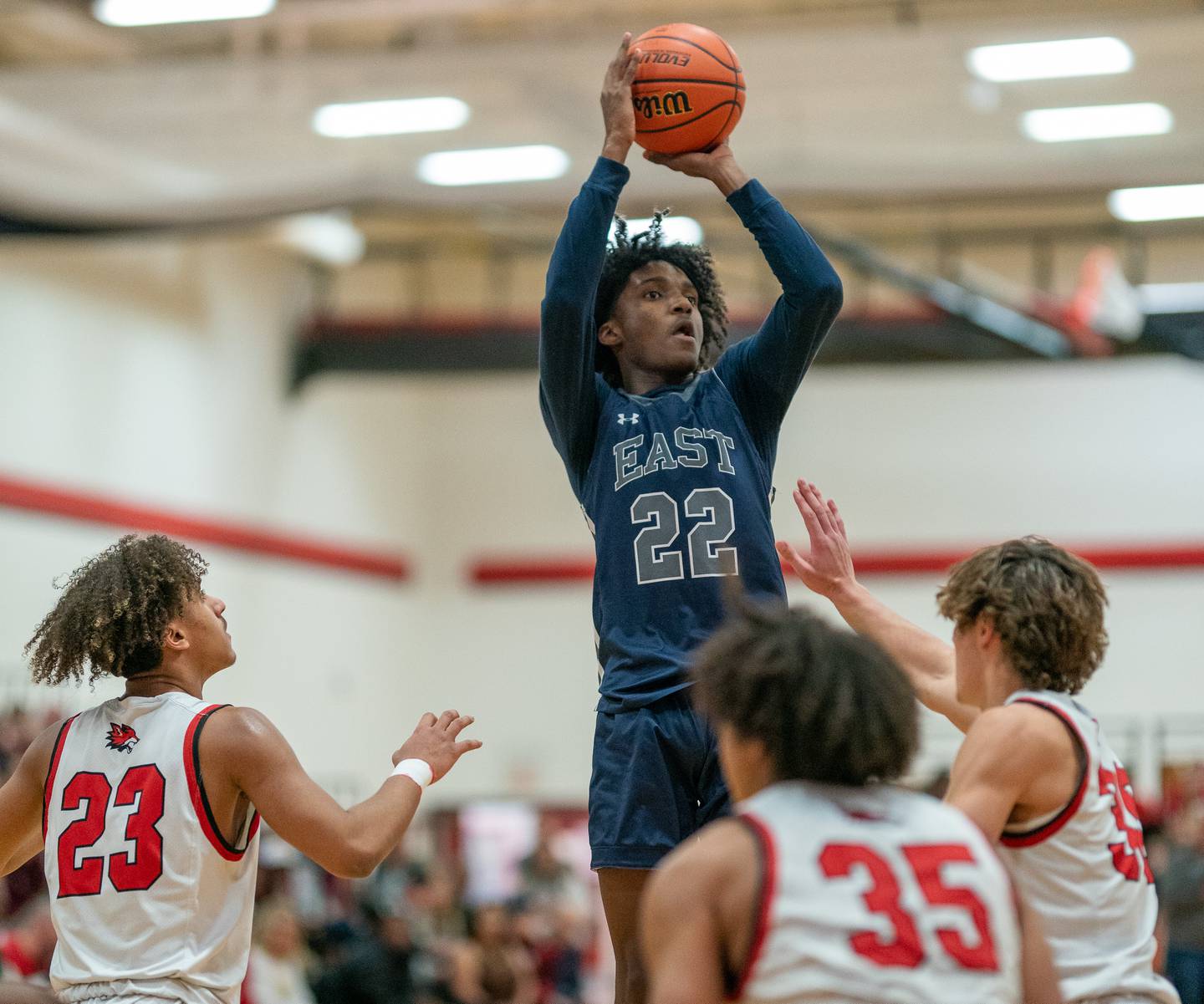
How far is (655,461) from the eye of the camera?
159 inches

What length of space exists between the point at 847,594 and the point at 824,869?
183cm

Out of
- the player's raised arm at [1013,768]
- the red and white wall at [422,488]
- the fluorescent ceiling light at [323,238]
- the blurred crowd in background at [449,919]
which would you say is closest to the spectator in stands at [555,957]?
the blurred crowd in background at [449,919]

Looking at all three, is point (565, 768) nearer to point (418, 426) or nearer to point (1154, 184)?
point (418, 426)

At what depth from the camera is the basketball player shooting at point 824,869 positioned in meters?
2.46

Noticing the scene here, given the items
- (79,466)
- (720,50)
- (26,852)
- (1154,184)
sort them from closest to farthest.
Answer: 1. (26,852)
2. (720,50)
3. (1154,184)
4. (79,466)

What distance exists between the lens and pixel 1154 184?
12.3 metres

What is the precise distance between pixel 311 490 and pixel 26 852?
15.7 meters

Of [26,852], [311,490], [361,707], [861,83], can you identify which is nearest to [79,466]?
[311,490]

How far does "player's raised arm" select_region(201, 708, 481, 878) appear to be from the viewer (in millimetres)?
3412

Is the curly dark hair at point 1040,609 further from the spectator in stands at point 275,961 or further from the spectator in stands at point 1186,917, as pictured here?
the spectator in stands at point 275,961

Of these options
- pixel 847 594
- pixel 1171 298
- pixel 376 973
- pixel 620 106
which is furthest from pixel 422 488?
pixel 620 106

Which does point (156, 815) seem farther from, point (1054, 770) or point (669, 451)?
point (1054, 770)

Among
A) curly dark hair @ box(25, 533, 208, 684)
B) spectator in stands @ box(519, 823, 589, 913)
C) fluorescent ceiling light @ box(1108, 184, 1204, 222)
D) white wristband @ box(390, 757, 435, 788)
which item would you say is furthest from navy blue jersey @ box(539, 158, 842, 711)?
spectator in stands @ box(519, 823, 589, 913)

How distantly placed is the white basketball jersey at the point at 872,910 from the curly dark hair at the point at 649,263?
1.99 metres
